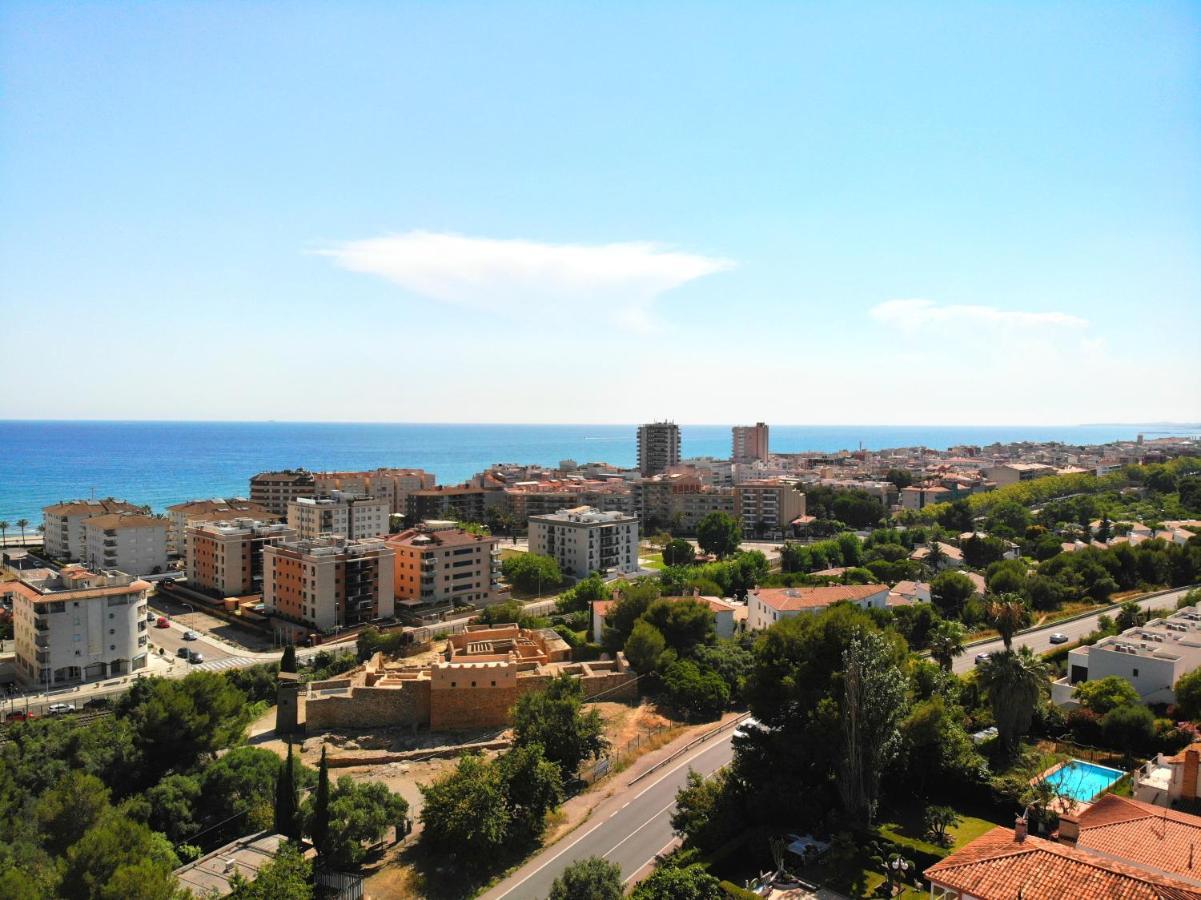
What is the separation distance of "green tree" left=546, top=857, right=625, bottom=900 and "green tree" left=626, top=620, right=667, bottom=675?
17.3 meters

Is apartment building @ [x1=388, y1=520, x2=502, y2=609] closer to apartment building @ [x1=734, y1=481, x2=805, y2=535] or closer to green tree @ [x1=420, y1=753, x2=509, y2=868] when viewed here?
green tree @ [x1=420, y1=753, x2=509, y2=868]

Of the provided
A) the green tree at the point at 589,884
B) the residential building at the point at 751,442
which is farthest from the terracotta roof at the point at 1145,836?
the residential building at the point at 751,442

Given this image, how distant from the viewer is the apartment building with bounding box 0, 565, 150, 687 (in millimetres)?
34594

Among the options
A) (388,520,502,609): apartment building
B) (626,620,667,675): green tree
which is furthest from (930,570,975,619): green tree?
(388,520,502,609): apartment building

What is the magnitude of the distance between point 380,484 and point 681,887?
77.1 meters

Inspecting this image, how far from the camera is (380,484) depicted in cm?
8794

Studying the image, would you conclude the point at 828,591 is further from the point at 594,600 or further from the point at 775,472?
the point at 775,472

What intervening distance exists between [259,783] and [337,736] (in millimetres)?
6199

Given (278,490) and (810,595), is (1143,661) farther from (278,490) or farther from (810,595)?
(278,490)

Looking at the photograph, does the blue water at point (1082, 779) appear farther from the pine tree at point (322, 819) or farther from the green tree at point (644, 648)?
the pine tree at point (322, 819)

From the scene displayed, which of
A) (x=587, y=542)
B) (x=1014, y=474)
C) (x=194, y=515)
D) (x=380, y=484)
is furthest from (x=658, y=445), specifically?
(x=194, y=515)

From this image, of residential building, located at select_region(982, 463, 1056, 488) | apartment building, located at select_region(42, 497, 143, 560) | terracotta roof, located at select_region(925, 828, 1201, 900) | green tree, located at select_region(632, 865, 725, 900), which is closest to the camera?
terracotta roof, located at select_region(925, 828, 1201, 900)

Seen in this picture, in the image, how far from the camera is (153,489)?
122 m

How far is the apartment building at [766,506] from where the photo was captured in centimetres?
8219
